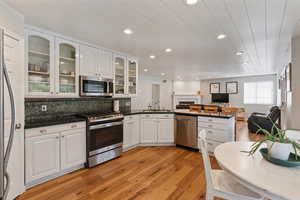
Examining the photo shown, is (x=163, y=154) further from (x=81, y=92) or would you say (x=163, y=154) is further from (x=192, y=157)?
(x=81, y=92)

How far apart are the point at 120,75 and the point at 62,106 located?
1.49 m

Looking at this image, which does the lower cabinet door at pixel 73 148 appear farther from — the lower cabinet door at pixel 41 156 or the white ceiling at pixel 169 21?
the white ceiling at pixel 169 21

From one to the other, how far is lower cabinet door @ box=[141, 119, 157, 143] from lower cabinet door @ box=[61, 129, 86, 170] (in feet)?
5.14

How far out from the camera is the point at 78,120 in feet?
8.52

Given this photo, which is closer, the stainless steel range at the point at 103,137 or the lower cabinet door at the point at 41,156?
the lower cabinet door at the point at 41,156

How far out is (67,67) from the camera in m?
2.85

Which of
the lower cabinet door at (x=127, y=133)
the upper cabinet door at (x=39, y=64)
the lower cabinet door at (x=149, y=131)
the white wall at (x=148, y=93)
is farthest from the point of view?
the white wall at (x=148, y=93)

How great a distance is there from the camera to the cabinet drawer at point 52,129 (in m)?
2.09

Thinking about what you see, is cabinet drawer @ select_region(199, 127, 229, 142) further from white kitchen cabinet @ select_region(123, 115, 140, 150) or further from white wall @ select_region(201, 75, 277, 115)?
white wall @ select_region(201, 75, 277, 115)

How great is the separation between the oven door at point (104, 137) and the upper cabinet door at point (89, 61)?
1.11m

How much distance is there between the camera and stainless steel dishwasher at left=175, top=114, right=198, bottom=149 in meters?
3.62

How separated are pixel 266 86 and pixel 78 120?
8868 millimetres

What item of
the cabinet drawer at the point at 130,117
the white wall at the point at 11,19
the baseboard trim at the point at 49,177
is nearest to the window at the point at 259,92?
the cabinet drawer at the point at 130,117

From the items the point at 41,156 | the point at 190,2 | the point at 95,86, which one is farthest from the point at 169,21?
→ the point at 41,156
